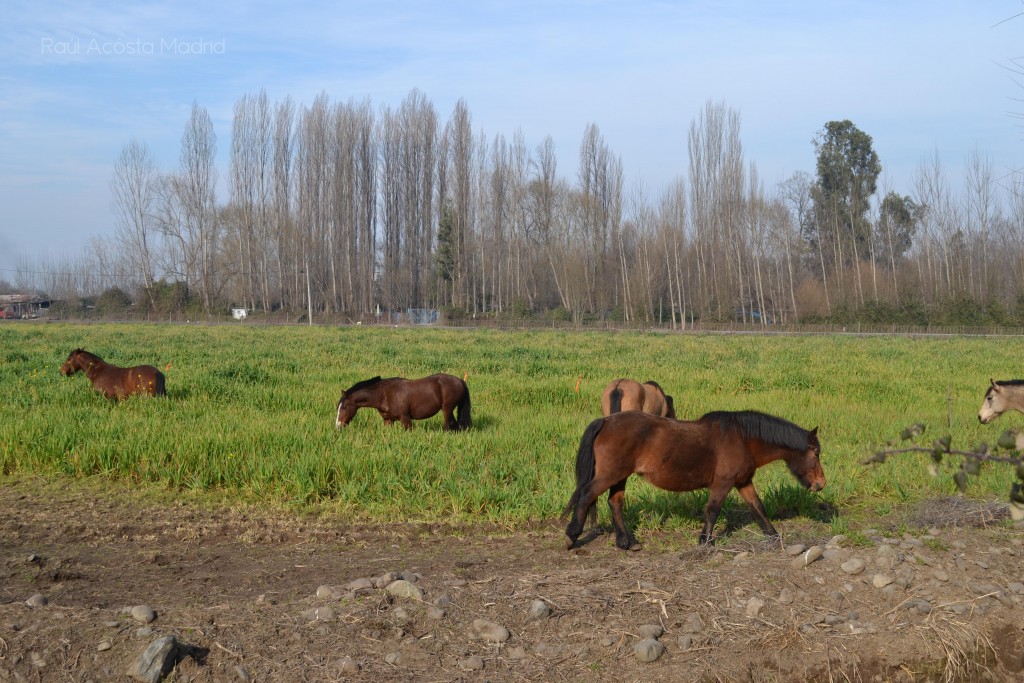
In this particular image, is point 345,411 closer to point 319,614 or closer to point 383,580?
point 383,580

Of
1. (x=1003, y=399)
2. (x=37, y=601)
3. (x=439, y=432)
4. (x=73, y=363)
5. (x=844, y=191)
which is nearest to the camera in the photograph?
(x=37, y=601)

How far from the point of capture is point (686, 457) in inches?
274

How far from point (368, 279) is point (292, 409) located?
58.3 m

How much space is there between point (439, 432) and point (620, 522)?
500cm

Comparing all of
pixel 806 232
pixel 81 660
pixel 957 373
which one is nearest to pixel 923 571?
pixel 81 660

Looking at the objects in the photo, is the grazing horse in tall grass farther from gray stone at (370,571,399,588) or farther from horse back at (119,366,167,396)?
horse back at (119,366,167,396)

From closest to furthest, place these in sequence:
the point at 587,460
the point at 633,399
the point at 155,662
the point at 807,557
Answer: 1. the point at 155,662
2. the point at 807,557
3. the point at 587,460
4. the point at 633,399

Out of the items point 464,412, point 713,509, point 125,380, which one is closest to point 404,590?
point 713,509

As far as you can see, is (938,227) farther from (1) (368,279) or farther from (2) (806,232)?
(1) (368,279)

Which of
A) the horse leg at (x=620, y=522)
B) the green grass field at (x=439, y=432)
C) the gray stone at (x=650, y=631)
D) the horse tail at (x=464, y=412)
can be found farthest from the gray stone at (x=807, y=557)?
the horse tail at (x=464, y=412)

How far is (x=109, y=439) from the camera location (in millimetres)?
10305

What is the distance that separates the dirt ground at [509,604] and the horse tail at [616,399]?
142 inches

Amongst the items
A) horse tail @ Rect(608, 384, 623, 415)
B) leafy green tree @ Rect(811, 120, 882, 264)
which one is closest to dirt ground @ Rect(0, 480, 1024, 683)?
horse tail @ Rect(608, 384, 623, 415)

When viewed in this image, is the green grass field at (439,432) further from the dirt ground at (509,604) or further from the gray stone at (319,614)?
the gray stone at (319,614)
